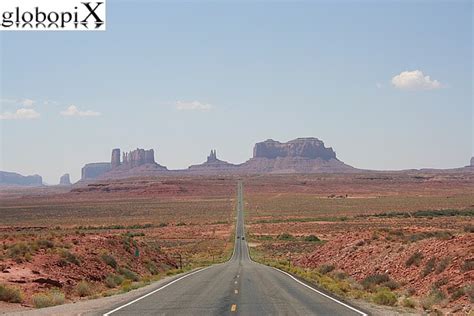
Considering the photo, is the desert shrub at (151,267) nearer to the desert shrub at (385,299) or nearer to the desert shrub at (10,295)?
the desert shrub at (10,295)

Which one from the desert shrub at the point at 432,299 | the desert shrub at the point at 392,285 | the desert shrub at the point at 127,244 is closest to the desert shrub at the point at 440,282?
the desert shrub at the point at 432,299

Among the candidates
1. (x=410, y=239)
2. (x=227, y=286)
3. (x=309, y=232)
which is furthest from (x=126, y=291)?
(x=309, y=232)

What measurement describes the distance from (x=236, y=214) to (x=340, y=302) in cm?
10160

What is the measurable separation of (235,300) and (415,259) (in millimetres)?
10407

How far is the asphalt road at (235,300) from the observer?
1628 centimetres

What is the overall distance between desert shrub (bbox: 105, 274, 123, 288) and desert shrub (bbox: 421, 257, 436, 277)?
13756mm

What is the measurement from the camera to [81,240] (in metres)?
33.9

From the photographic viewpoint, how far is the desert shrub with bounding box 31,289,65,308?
1815 centimetres

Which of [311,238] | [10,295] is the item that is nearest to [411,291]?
[10,295]

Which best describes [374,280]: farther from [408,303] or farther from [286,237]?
[286,237]

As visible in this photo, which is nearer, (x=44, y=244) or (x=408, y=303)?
(x=408, y=303)

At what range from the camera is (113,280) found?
27.2 metres

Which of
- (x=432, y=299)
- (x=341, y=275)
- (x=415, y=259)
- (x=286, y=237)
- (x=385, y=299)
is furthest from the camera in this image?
(x=286, y=237)

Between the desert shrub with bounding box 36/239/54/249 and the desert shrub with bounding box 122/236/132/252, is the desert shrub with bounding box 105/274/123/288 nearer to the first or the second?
the desert shrub with bounding box 36/239/54/249
